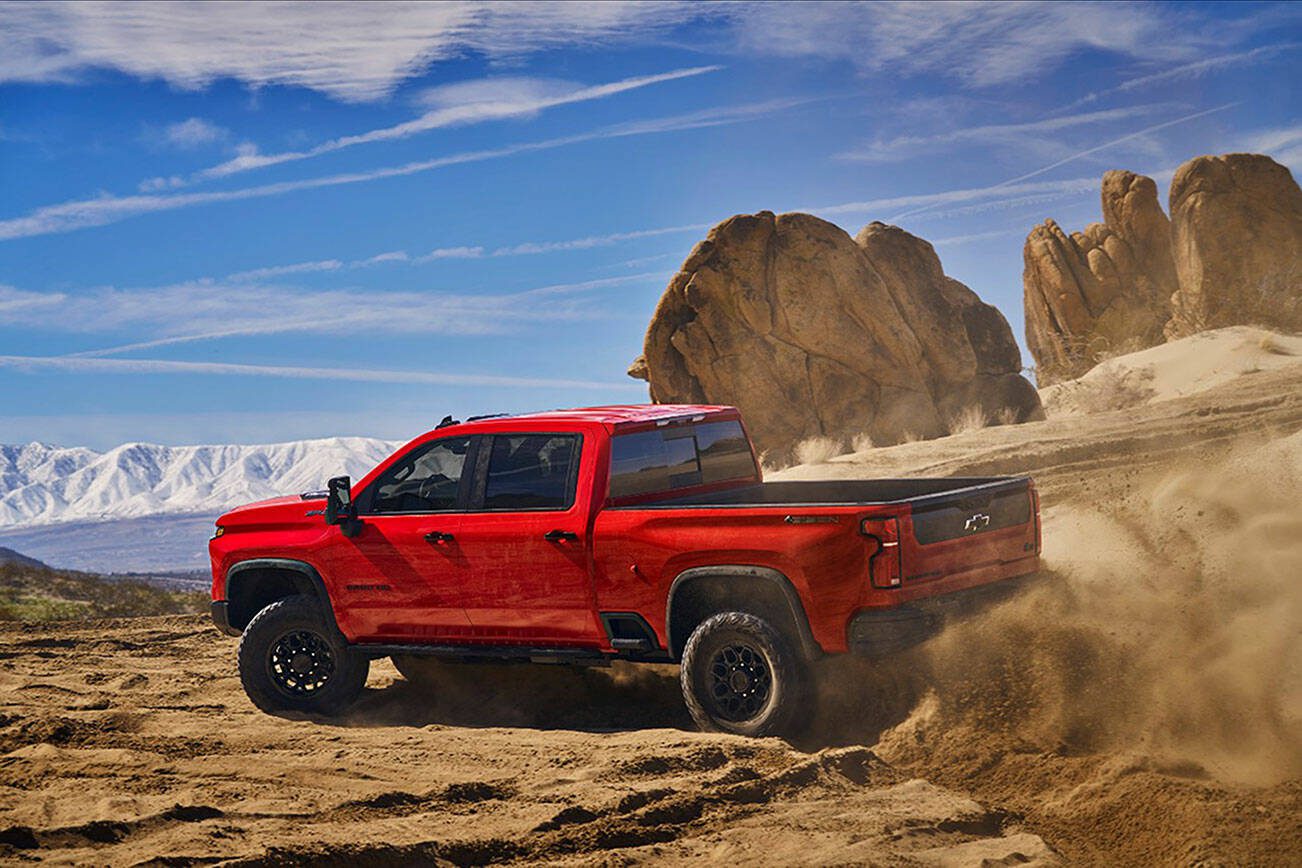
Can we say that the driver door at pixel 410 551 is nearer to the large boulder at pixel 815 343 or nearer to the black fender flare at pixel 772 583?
the black fender flare at pixel 772 583

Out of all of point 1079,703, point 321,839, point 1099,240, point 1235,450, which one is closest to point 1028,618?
point 1079,703

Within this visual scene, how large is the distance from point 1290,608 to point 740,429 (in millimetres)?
→ 3634

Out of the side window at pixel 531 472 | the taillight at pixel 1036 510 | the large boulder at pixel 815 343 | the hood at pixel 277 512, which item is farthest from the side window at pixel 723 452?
the large boulder at pixel 815 343

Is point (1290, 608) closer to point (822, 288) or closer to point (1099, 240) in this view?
point (822, 288)

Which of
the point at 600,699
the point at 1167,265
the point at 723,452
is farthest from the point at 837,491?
the point at 1167,265

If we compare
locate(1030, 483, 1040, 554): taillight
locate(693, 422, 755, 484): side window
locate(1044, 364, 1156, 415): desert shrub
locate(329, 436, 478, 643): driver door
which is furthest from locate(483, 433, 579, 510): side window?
locate(1044, 364, 1156, 415): desert shrub

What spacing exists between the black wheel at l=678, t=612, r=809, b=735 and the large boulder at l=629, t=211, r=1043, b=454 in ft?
84.9

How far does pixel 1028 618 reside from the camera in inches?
302

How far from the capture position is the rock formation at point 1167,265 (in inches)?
1876

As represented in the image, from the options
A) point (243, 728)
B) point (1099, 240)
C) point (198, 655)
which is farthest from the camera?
point (1099, 240)

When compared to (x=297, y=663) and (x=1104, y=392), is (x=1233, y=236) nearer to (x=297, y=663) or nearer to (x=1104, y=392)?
(x=1104, y=392)

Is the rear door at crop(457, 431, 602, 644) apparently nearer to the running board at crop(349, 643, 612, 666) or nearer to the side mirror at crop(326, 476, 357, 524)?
the running board at crop(349, 643, 612, 666)

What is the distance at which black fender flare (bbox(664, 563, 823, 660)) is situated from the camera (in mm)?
6881

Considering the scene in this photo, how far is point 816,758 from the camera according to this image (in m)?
6.58
